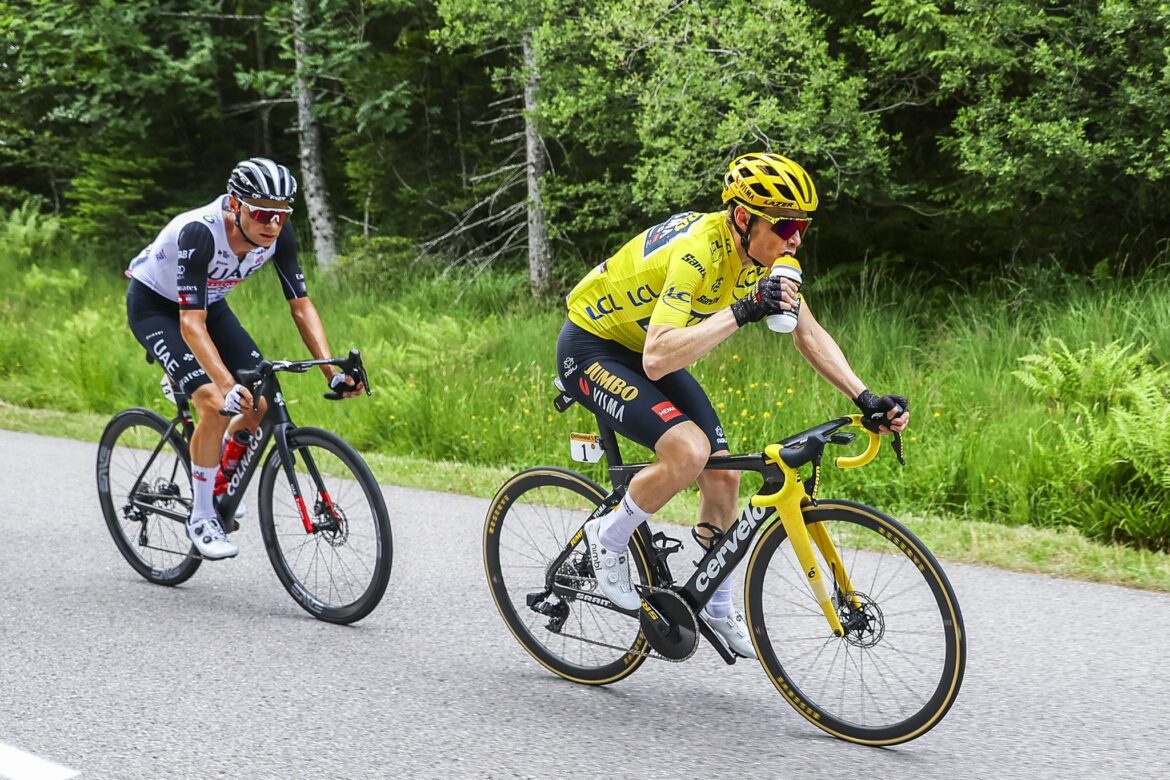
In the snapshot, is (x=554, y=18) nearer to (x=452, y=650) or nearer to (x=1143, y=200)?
(x=1143, y=200)

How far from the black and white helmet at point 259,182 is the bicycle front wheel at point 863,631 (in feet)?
9.26

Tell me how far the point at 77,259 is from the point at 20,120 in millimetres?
3465

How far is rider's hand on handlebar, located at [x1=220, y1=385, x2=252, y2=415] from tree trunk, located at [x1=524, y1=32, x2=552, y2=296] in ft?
28.4

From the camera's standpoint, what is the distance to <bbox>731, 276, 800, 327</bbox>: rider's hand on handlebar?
360 centimetres

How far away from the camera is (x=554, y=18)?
12.8 metres

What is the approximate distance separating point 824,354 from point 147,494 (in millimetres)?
3974

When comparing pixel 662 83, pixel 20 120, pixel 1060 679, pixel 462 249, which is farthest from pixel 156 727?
pixel 20 120

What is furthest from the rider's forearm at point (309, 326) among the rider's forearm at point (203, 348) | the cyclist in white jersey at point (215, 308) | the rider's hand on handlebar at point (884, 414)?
the rider's hand on handlebar at point (884, 414)

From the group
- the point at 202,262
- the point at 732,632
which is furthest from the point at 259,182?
the point at 732,632

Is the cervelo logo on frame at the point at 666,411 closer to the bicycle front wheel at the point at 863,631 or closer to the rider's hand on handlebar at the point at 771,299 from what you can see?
the bicycle front wheel at the point at 863,631

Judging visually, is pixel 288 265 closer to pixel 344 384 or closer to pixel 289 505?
pixel 344 384

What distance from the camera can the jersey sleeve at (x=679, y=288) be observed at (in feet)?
13.4

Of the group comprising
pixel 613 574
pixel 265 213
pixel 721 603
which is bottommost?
pixel 721 603

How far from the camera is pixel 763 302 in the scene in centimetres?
364
